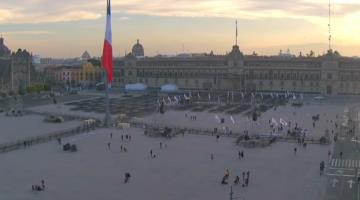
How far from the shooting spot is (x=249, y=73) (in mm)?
112250

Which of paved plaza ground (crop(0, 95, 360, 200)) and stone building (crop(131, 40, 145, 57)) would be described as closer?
paved plaza ground (crop(0, 95, 360, 200))

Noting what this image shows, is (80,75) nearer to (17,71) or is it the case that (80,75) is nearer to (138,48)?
(17,71)

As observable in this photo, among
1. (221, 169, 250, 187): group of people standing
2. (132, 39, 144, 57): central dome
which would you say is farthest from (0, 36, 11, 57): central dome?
(221, 169, 250, 187): group of people standing

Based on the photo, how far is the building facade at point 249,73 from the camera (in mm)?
103438

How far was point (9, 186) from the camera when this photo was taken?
31.7 m

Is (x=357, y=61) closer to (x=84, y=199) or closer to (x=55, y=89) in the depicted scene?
(x=55, y=89)

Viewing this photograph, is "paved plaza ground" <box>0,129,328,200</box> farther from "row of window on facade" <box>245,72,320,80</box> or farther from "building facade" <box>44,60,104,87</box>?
"building facade" <box>44,60,104,87</box>

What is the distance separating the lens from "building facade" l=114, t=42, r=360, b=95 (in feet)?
339

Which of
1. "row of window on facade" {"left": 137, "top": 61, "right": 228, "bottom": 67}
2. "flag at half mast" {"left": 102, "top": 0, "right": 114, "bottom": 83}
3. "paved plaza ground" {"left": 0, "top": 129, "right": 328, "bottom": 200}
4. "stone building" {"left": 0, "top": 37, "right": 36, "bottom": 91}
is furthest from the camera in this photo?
"row of window on facade" {"left": 137, "top": 61, "right": 228, "bottom": 67}

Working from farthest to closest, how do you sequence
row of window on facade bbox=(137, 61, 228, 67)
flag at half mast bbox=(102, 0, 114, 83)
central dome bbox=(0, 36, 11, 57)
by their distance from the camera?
1. central dome bbox=(0, 36, 11, 57)
2. row of window on facade bbox=(137, 61, 228, 67)
3. flag at half mast bbox=(102, 0, 114, 83)

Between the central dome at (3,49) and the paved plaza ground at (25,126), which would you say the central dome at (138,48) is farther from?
the paved plaza ground at (25,126)

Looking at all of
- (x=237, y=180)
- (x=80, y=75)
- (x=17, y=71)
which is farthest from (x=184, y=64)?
(x=237, y=180)

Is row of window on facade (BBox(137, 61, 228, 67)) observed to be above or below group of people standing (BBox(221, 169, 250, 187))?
above

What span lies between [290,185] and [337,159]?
912cm
